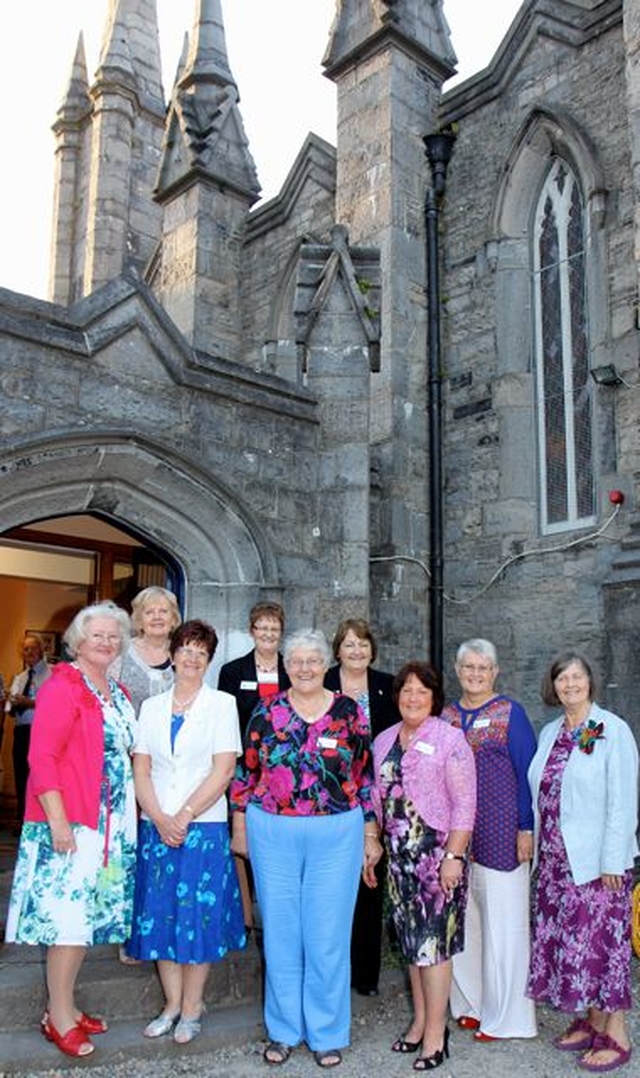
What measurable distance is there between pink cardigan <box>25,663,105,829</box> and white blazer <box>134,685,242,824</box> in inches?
8.4

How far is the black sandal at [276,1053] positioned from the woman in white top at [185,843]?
29 cm

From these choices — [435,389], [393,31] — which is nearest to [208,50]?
[393,31]

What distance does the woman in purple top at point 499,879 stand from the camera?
386 centimetres

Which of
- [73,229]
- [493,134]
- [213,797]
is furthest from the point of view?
[73,229]

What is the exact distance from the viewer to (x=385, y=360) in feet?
30.5

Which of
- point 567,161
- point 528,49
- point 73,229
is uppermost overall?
point 73,229

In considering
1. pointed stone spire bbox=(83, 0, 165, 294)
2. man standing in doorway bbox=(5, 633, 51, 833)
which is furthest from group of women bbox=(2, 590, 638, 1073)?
pointed stone spire bbox=(83, 0, 165, 294)

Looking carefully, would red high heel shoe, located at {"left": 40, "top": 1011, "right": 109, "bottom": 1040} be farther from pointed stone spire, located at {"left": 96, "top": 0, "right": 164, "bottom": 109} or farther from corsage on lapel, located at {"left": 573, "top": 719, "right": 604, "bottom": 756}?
pointed stone spire, located at {"left": 96, "top": 0, "right": 164, "bottom": 109}

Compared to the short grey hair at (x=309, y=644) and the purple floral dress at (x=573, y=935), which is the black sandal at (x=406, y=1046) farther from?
the short grey hair at (x=309, y=644)

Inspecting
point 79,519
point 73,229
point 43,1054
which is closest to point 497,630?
point 79,519

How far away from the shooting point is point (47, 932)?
131 inches

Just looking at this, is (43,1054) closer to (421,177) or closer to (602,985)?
(602,985)

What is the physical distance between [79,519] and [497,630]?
3.92 meters

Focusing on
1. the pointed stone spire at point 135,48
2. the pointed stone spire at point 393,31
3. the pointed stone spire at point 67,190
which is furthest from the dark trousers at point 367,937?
the pointed stone spire at point 135,48
